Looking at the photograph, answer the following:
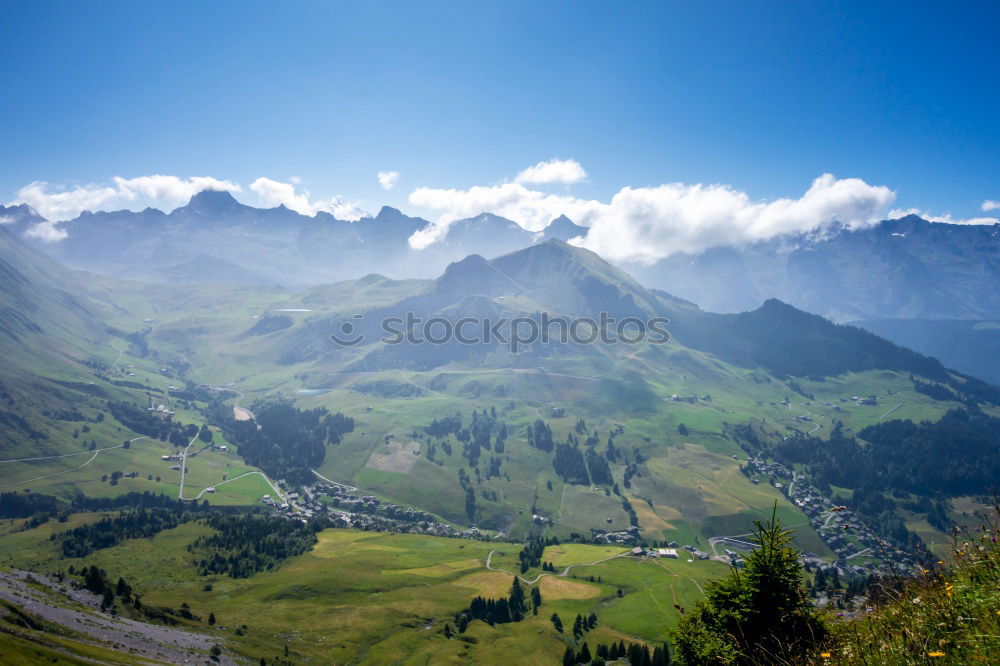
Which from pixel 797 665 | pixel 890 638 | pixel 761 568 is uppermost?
pixel 890 638

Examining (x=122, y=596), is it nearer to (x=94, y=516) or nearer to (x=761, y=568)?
(x=94, y=516)

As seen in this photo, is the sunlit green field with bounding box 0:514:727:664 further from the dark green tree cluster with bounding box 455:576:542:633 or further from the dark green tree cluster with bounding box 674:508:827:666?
the dark green tree cluster with bounding box 674:508:827:666

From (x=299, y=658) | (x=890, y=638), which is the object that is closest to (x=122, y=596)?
(x=299, y=658)

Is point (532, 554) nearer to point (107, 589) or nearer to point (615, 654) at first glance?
point (615, 654)

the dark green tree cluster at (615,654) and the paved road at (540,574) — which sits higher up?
the dark green tree cluster at (615,654)

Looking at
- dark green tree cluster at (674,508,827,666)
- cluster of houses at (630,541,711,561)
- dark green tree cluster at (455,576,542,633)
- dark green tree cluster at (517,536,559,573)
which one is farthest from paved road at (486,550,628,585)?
dark green tree cluster at (674,508,827,666)

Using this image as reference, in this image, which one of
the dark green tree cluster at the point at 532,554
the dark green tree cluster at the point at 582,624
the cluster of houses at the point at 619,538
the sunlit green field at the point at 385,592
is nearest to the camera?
the sunlit green field at the point at 385,592

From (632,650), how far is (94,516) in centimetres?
18334

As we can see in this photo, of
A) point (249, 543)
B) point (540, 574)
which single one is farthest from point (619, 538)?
point (249, 543)

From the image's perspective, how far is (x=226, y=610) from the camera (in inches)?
4193

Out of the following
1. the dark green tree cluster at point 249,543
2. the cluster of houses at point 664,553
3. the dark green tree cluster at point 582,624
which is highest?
the dark green tree cluster at point 582,624

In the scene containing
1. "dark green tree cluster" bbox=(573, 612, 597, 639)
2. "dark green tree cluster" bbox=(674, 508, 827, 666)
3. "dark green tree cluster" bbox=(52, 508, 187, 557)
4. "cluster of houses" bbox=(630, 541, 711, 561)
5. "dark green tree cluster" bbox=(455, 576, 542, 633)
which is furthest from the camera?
"cluster of houses" bbox=(630, 541, 711, 561)

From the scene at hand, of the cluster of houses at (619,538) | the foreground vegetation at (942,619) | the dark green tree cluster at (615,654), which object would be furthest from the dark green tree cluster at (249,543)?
the foreground vegetation at (942,619)

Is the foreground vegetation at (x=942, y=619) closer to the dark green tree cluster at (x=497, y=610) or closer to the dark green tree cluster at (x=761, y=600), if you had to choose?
the dark green tree cluster at (x=761, y=600)
